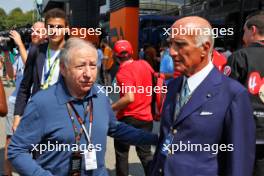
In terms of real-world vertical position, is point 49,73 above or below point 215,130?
above

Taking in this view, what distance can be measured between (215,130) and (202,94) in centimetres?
20

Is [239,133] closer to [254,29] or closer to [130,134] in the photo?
[130,134]

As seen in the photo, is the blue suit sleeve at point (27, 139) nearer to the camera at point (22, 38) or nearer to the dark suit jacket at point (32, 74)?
the dark suit jacket at point (32, 74)

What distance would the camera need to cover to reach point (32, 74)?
3.59 meters

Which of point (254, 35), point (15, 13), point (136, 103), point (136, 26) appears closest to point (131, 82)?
point (136, 103)

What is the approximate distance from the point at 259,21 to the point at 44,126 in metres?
2.04

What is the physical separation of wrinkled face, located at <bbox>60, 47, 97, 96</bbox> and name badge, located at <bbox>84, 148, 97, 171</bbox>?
0.35 meters

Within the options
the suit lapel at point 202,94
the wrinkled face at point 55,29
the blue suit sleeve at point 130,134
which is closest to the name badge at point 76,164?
the blue suit sleeve at point 130,134

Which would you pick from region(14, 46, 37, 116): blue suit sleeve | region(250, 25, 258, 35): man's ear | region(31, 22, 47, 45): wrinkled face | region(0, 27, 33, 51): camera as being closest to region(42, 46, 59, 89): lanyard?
Result: region(14, 46, 37, 116): blue suit sleeve

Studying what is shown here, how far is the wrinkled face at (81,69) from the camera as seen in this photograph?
2.21 metres

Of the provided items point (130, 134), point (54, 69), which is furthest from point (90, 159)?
point (54, 69)

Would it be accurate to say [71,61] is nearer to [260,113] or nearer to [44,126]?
[44,126]

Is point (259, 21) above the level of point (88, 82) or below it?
above

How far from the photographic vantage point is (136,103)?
4645 millimetres
